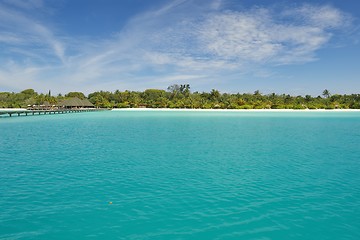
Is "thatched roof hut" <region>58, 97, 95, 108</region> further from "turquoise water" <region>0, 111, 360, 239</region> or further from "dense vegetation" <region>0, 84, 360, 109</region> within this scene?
"turquoise water" <region>0, 111, 360, 239</region>

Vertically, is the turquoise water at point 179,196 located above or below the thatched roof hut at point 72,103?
below

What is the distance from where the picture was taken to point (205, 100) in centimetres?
11738

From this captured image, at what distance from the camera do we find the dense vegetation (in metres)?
104

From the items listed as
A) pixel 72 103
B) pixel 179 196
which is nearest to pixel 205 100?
pixel 72 103

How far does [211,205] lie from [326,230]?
329cm

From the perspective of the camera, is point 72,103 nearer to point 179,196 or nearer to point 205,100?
point 205,100

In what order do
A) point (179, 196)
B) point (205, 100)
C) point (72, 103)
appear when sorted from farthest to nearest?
point (205, 100) < point (72, 103) < point (179, 196)

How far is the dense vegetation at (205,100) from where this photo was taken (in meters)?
104

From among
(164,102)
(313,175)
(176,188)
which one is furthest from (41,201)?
(164,102)

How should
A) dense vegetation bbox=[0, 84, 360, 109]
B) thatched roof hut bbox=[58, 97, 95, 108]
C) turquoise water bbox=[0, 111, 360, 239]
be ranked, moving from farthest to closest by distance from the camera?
1. dense vegetation bbox=[0, 84, 360, 109]
2. thatched roof hut bbox=[58, 97, 95, 108]
3. turquoise water bbox=[0, 111, 360, 239]

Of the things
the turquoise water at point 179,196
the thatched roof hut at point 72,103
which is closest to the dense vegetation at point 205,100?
the thatched roof hut at point 72,103

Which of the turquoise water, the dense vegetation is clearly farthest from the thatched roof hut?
the turquoise water

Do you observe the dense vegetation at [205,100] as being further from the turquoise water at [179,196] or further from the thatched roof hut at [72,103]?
the turquoise water at [179,196]

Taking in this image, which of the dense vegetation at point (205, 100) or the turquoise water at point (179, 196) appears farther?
the dense vegetation at point (205, 100)
